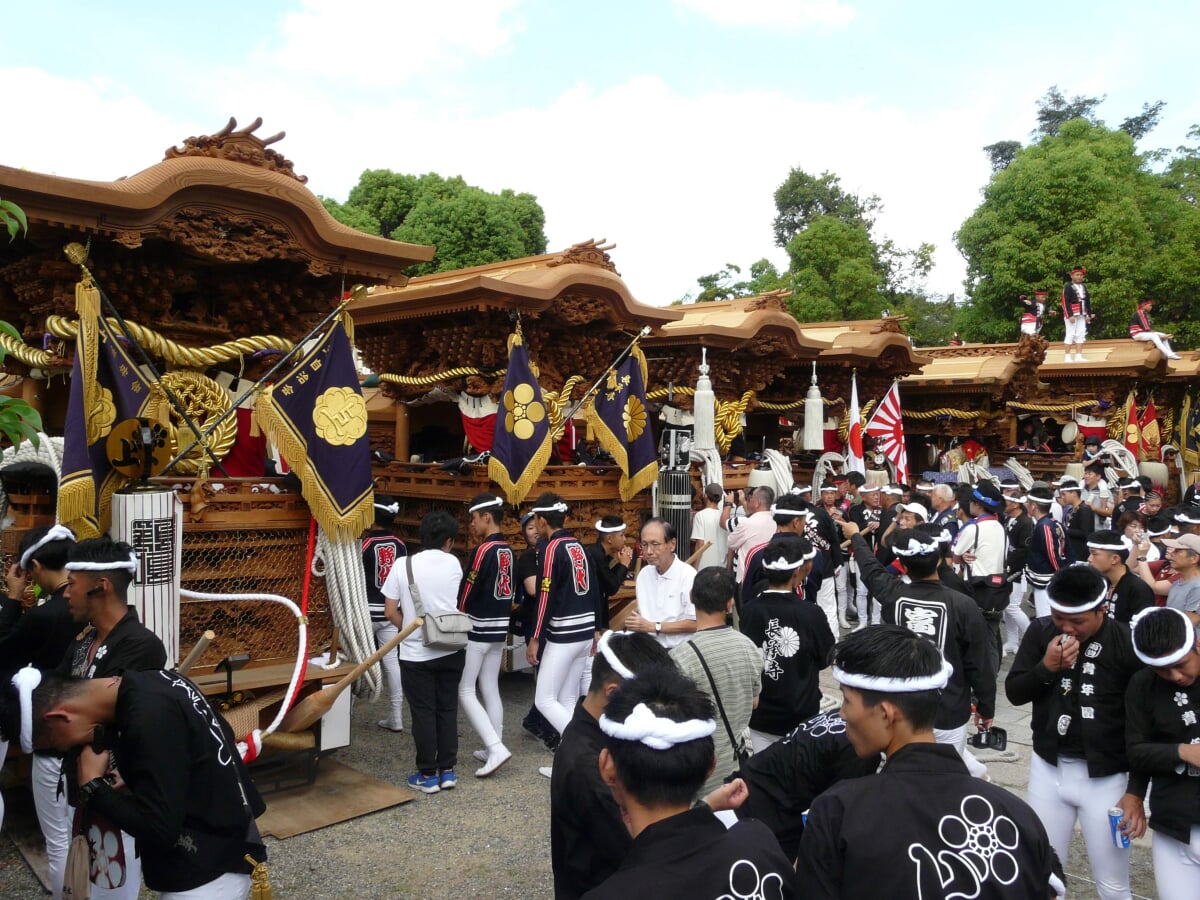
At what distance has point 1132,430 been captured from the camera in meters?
18.2

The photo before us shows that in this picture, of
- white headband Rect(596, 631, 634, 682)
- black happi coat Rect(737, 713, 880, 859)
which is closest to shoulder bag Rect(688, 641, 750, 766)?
black happi coat Rect(737, 713, 880, 859)

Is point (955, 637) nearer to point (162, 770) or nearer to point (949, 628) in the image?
point (949, 628)

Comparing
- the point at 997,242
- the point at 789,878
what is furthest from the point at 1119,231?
the point at 789,878

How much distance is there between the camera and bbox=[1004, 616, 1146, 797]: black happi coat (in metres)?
3.66

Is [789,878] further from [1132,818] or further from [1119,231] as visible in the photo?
[1119,231]

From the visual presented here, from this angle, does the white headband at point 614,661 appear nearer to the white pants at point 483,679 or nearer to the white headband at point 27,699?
the white headband at point 27,699

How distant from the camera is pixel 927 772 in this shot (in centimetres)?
223

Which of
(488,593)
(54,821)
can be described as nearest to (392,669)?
(488,593)

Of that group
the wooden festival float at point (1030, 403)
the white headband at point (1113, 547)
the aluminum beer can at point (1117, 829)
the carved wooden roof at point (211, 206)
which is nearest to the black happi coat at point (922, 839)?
the aluminum beer can at point (1117, 829)

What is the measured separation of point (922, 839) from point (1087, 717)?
6.74 ft

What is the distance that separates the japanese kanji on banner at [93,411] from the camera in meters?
5.05

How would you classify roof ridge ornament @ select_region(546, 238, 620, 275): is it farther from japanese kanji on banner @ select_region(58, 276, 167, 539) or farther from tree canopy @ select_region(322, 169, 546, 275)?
tree canopy @ select_region(322, 169, 546, 275)

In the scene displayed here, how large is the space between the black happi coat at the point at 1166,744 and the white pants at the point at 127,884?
12.5ft

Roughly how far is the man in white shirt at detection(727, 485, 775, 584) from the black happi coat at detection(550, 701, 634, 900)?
17.1ft
